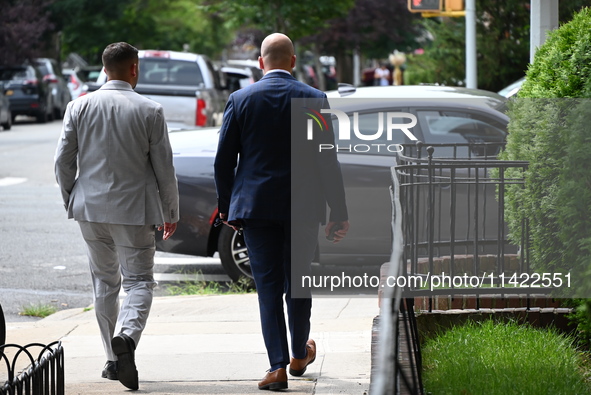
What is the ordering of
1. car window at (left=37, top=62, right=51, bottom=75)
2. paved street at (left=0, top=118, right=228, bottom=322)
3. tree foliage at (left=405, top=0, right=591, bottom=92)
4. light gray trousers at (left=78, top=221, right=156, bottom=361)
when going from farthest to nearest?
1. car window at (left=37, top=62, right=51, bottom=75)
2. tree foliage at (left=405, top=0, right=591, bottom=92)
3. paved street at (left=0, top=118, right=228, bottom=322)
4. light gray trousers at (left=78, top=221, right=156, bottom=361)

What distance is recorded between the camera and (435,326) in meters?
5.80

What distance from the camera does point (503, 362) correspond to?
4.91 m

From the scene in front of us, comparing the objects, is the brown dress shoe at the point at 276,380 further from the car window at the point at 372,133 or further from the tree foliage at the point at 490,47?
the tree foliage at the point at 490,47

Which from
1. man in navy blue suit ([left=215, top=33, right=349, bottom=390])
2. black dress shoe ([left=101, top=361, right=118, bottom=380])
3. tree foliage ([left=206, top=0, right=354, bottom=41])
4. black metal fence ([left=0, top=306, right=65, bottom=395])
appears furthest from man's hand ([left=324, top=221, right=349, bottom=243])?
tree foliage ([left=206, top=0, right=354, bottom=41])

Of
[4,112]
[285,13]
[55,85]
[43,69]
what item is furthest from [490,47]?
[43,69]

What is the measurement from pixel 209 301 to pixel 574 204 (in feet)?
12.7

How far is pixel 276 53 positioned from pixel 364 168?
10.1 ft

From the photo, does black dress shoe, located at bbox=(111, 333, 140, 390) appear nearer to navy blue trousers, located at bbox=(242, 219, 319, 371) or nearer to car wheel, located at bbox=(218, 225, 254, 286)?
navy blue trousers, located at bbox=(242, 219, 319, 371)

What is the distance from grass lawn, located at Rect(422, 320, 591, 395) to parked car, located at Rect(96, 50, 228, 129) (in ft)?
39.3

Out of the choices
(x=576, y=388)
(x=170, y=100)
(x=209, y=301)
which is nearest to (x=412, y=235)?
(x=576, y=388)

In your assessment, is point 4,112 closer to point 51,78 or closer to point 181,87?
point 51,78

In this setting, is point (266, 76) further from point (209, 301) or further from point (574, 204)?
point (209, 301)

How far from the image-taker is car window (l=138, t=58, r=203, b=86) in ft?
59.9

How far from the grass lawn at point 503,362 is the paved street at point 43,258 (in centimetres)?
395
